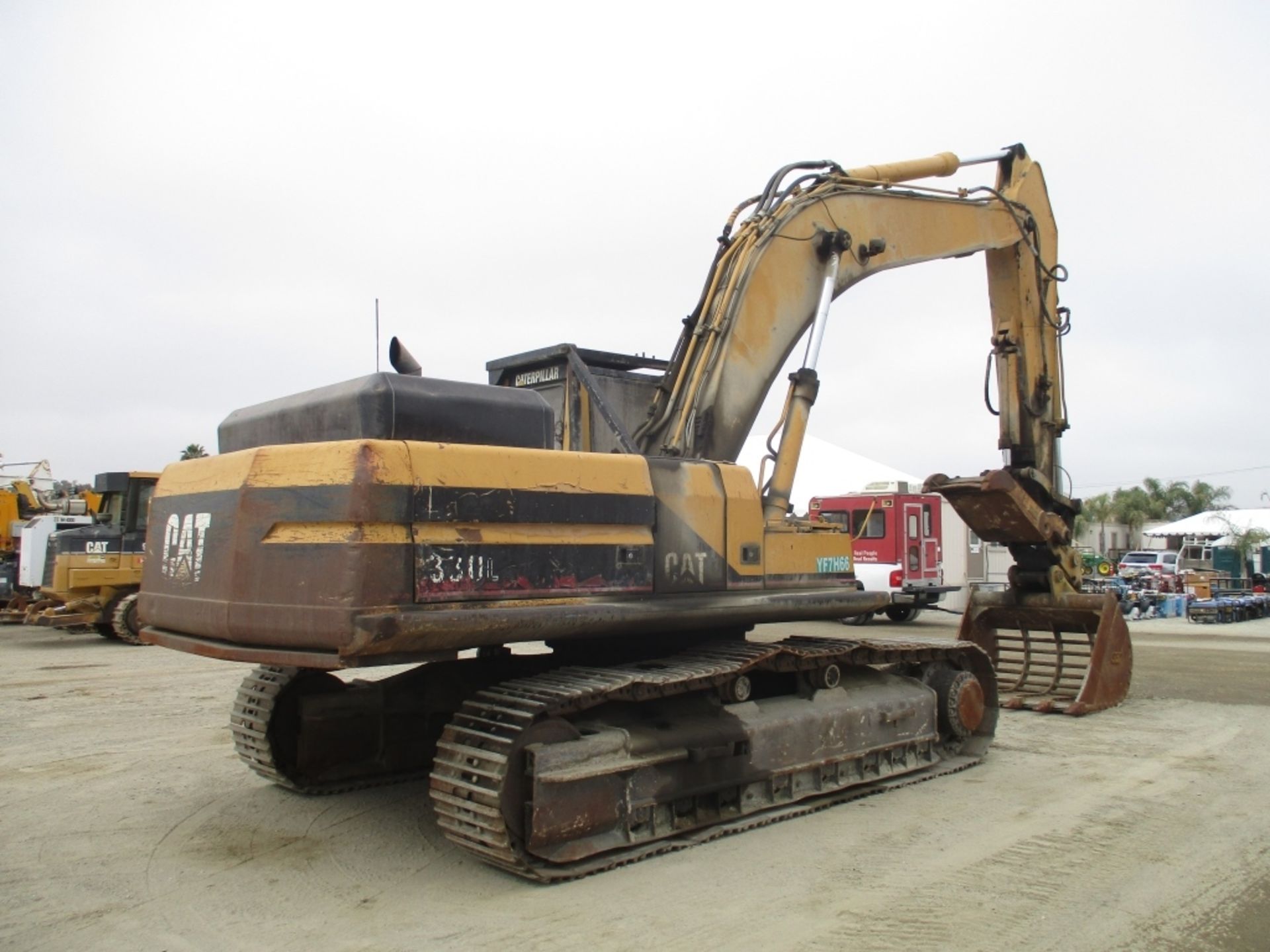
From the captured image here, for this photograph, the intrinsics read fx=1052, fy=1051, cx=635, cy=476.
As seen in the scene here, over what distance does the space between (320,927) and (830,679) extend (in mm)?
3330

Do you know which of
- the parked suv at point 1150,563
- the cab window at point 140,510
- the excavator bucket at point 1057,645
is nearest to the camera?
the excavator bucket at point 1057,645

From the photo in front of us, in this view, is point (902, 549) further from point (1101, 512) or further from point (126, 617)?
point (1101, 512)

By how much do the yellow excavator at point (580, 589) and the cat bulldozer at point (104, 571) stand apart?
36.1 feet

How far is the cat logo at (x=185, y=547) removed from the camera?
509 cm

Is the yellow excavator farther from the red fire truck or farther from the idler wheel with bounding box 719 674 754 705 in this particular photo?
the red fire truck

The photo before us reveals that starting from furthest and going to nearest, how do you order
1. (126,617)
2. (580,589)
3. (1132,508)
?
(1132,508) < (126,617) < (580,589)

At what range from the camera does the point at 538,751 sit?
4.72 meters

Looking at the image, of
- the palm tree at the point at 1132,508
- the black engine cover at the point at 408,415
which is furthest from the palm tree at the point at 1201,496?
the black engine cover at the point at 408,415

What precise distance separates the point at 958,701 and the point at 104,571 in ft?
44.5

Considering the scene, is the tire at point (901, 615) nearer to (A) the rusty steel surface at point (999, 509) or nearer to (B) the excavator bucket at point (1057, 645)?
(B) the excavator bucket at point (1057, 645)

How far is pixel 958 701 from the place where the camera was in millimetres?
7227

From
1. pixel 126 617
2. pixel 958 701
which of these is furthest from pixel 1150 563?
pixel 958 701

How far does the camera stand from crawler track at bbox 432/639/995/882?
15.3 feet

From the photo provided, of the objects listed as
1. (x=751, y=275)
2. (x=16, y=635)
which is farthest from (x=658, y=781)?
(x=16, y=635)
